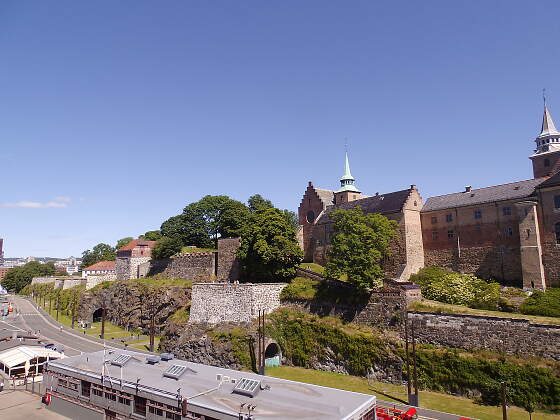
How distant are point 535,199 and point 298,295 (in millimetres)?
27212

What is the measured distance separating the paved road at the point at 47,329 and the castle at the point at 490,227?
115 ft

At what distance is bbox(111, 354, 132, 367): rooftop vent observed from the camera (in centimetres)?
2890

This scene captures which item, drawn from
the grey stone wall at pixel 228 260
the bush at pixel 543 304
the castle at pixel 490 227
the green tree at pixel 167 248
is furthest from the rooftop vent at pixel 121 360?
the green tree at pixel 167 248

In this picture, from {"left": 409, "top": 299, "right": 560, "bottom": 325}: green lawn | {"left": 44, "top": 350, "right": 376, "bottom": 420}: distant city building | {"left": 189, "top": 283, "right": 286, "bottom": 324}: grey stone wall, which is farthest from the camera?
{"left": 189, "top": 283, "right": 286, "bottom": 324}: grey stone wall

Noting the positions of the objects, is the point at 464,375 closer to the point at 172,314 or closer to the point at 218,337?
the point at 218,337

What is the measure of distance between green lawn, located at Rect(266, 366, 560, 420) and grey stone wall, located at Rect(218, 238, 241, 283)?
17.9 m

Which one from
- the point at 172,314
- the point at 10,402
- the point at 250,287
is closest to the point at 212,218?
the point at 172,314

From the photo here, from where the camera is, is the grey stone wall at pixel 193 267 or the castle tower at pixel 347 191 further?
the castle tower at pixel 347 191

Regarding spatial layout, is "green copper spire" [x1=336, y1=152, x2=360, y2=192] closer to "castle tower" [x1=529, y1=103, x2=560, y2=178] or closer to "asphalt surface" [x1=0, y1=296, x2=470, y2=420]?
"castle tower" [x1=529, y1=103, x2=560, y2=178]

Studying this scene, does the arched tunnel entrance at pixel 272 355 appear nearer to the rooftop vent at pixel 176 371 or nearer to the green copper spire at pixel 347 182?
the rooftop vent at pixel 176 371

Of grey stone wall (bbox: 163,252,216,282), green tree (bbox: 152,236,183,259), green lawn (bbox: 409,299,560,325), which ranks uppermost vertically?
green tree (bbox: 152,236,183,259)

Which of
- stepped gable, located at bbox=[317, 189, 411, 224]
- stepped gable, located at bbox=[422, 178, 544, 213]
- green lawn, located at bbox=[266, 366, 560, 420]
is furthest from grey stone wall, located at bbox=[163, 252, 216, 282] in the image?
stepped gable, located at bbox=[422, 178, 544, 213]

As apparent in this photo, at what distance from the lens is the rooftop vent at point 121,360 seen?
28898 mm

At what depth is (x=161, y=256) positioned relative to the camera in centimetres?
6981
